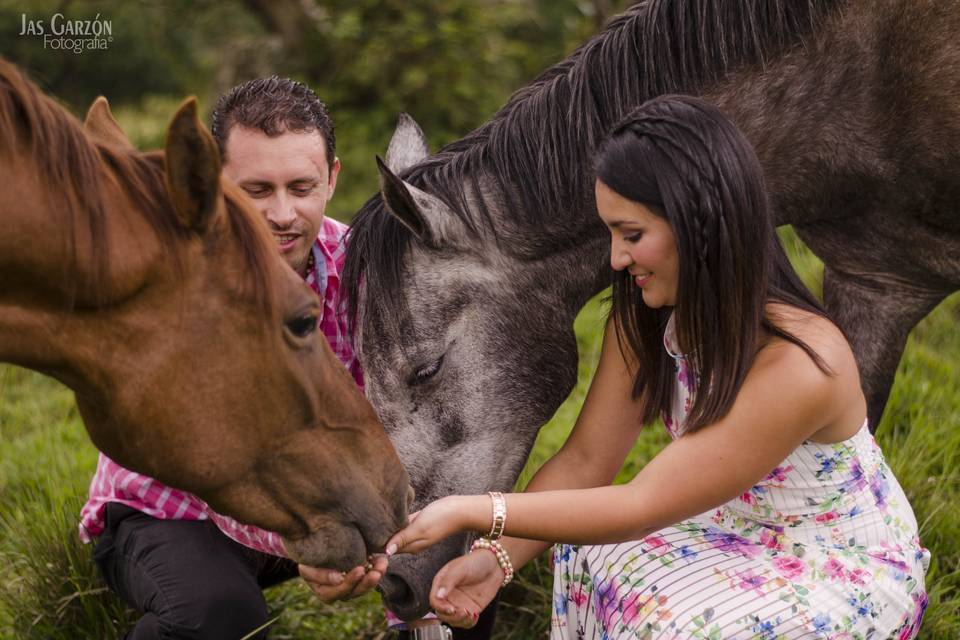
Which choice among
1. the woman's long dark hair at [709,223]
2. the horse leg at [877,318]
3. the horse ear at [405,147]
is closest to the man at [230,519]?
the horse ear at [405,147]

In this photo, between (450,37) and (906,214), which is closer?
(906,214)

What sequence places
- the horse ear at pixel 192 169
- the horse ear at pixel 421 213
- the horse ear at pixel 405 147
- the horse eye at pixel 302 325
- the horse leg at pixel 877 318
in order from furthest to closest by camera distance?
the horse leg at pixel 877 318 < the horse ear at pixel 405 147 < the horse ear at pixel 421 213 < the horse eye at pixel 302 325 < the horse ear at pixel 192 169

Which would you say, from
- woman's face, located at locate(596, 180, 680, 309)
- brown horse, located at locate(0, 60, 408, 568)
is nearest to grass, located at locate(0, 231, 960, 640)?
woman's face, located at locate(596, 180, 680, 309)

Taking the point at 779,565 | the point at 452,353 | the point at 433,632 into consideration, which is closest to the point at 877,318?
the point at 779,565

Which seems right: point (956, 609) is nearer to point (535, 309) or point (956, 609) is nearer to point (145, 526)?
point (535, 309)

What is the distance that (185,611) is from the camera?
246cm

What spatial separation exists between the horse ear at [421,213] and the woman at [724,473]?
0.49 m

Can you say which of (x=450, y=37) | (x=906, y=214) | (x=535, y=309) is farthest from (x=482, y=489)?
(x=450, y=37)

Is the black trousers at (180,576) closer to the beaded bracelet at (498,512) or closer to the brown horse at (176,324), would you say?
the brown horse at (176,324)

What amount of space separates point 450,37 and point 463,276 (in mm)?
6080

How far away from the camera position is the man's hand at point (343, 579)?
2.27 meters

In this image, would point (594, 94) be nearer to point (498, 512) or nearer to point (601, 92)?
point (601, 92)

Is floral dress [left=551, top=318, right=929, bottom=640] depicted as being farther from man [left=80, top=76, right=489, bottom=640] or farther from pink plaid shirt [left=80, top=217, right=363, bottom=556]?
pink plaid shirt [left=80, top=217, right=363, bottom=556]

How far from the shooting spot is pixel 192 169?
174cm
